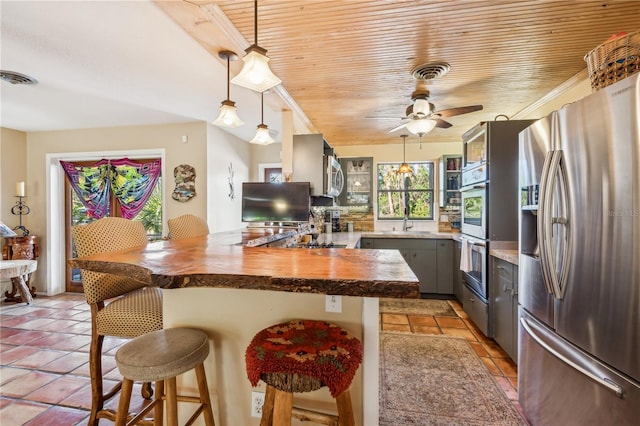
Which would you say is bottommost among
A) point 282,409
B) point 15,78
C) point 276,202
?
point 282,409

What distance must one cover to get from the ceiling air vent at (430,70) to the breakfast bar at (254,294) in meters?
1.90

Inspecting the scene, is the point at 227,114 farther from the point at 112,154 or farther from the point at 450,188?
the point at 450,188

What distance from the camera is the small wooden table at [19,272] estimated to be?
3492 millimetres

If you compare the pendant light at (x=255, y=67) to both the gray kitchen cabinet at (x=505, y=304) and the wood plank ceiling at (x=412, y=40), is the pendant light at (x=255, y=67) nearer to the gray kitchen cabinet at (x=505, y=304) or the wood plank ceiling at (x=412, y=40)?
the wood plank ceiling at (x=412, y=40)

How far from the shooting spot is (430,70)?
2.45 meters

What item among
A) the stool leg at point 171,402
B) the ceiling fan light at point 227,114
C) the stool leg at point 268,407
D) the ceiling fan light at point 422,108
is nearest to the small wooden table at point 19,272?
the ceiling fan light at point 227,114

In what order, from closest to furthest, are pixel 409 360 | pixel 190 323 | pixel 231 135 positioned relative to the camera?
pixel 190 323, pixel 409 360, pixel 231 135

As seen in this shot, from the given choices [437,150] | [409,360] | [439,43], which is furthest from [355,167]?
[409,360]

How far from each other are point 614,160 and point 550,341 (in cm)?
97

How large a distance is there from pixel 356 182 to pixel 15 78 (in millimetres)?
4265

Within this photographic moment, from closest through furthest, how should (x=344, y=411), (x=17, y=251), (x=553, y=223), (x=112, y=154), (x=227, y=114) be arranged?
1. (x=344, y=411)
2. (x=553, y=223)
3. (x=227, y=114)
4. (x=17, y=251)
5. (x=112, y=154)

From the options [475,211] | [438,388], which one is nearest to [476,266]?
[475,211]

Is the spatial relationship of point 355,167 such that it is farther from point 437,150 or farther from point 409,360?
point 409,360

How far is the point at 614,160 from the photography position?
112 centimetres
